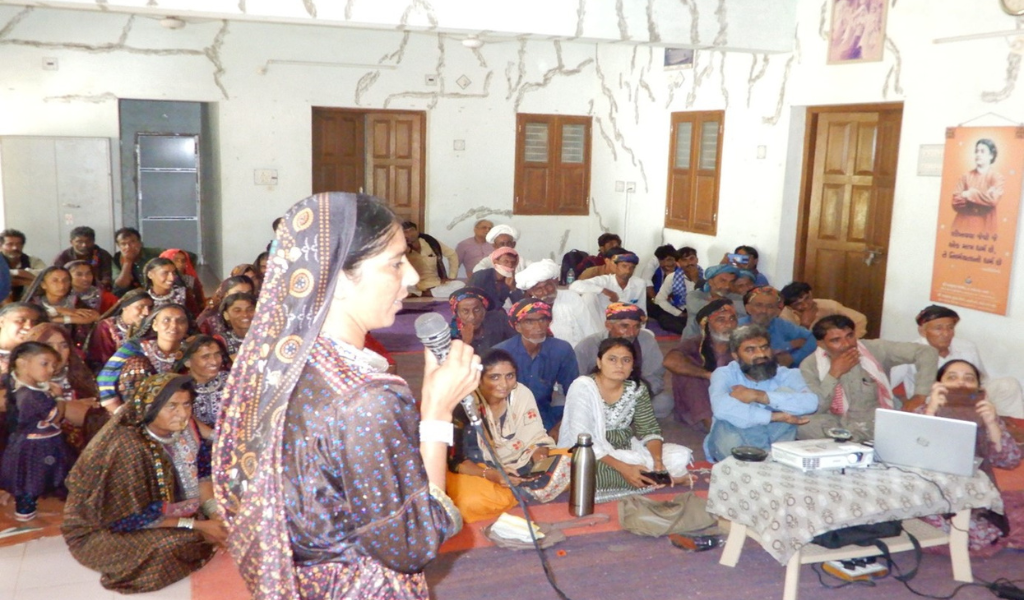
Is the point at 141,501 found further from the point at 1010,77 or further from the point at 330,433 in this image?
the point at 1010,77

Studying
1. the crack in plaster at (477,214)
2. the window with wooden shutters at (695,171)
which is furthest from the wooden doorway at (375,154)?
the window with wooden shutters at (695,171)

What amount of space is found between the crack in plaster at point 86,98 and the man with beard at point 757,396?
22.1ft

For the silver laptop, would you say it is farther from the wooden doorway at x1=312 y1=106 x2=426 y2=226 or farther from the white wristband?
the wooden doorway at x1=312 y1=106 x2=426 y2=226

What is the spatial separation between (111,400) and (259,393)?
2.97 metres

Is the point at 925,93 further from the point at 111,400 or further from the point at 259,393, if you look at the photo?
the point at 259,393

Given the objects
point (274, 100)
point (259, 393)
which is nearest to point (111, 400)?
point (259, 393)

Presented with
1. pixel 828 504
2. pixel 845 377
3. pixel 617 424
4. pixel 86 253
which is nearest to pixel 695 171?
pixel 845 377

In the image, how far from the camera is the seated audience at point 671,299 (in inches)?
300

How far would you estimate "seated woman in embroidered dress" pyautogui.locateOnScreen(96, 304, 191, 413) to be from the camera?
154 inches

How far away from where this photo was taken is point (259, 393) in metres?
1.29

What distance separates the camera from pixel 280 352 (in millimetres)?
1267

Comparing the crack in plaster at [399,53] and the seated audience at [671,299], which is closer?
the seated audience at [671,299]

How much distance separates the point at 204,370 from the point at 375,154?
19.7ft

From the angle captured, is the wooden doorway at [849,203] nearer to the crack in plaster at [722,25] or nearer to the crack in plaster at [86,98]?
the crack in plaster at [722,25]
